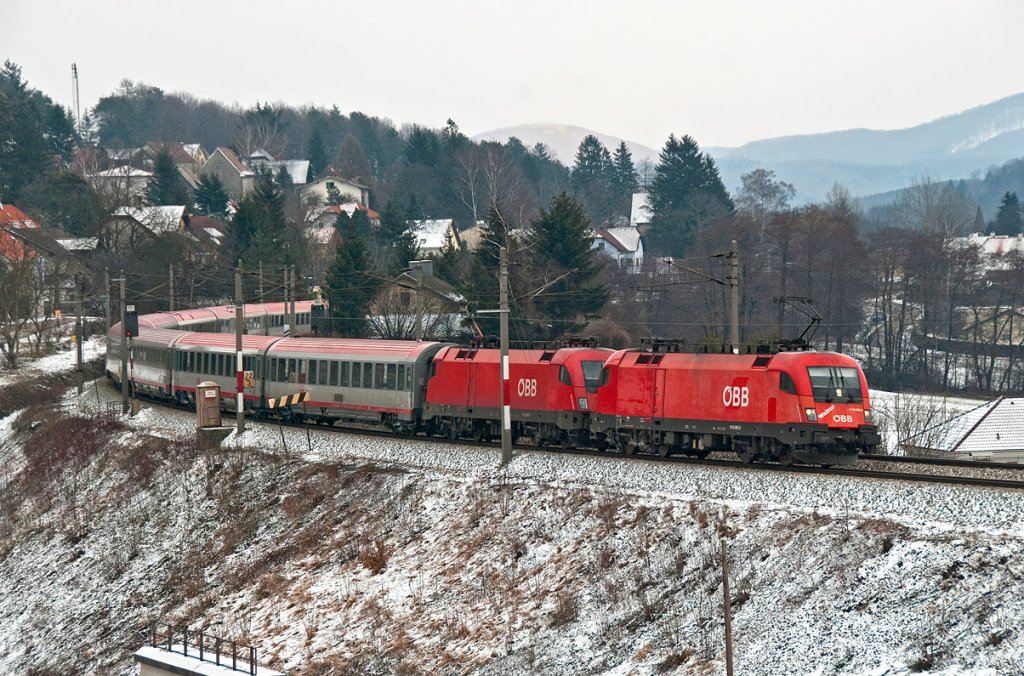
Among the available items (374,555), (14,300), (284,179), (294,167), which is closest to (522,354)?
(374,555)

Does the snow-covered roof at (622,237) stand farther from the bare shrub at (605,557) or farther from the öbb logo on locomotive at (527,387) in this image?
the bare shrub at (605,557)

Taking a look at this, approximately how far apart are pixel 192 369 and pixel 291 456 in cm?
1636

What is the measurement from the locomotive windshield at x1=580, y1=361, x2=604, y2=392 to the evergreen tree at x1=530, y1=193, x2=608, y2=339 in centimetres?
2734

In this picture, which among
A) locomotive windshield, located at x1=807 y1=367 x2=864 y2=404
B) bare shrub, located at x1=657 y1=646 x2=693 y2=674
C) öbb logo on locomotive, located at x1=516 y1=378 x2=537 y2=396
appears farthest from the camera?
öbb logo on locomotive, located at x1=516 y1=378 x2=537 y2=396

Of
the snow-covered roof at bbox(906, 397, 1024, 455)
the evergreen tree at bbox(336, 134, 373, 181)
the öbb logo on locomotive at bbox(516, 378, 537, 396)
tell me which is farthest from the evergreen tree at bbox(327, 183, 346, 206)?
the öbb logo on locomotive at bbox(516, 378, 537, 396)

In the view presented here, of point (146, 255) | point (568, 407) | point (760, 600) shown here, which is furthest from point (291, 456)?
point (146, 255)

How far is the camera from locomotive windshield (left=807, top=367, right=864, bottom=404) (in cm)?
2697

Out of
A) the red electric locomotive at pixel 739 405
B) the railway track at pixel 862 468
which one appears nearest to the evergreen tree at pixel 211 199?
the railway track at pixel 862 468

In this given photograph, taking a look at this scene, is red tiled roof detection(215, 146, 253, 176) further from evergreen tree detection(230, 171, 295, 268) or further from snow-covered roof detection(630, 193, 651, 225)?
evergreen tree detection(230, 171, 295, 268)

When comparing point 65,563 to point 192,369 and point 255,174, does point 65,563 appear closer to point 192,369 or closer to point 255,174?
point 192,369

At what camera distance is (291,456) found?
37.1 metres

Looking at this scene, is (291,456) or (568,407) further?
(291,456)

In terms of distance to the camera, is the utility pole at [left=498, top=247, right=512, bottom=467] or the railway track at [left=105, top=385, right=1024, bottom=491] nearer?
the railway track at [left=105, top=385, right=1024, bottom=491]

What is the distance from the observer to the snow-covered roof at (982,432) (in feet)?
151
